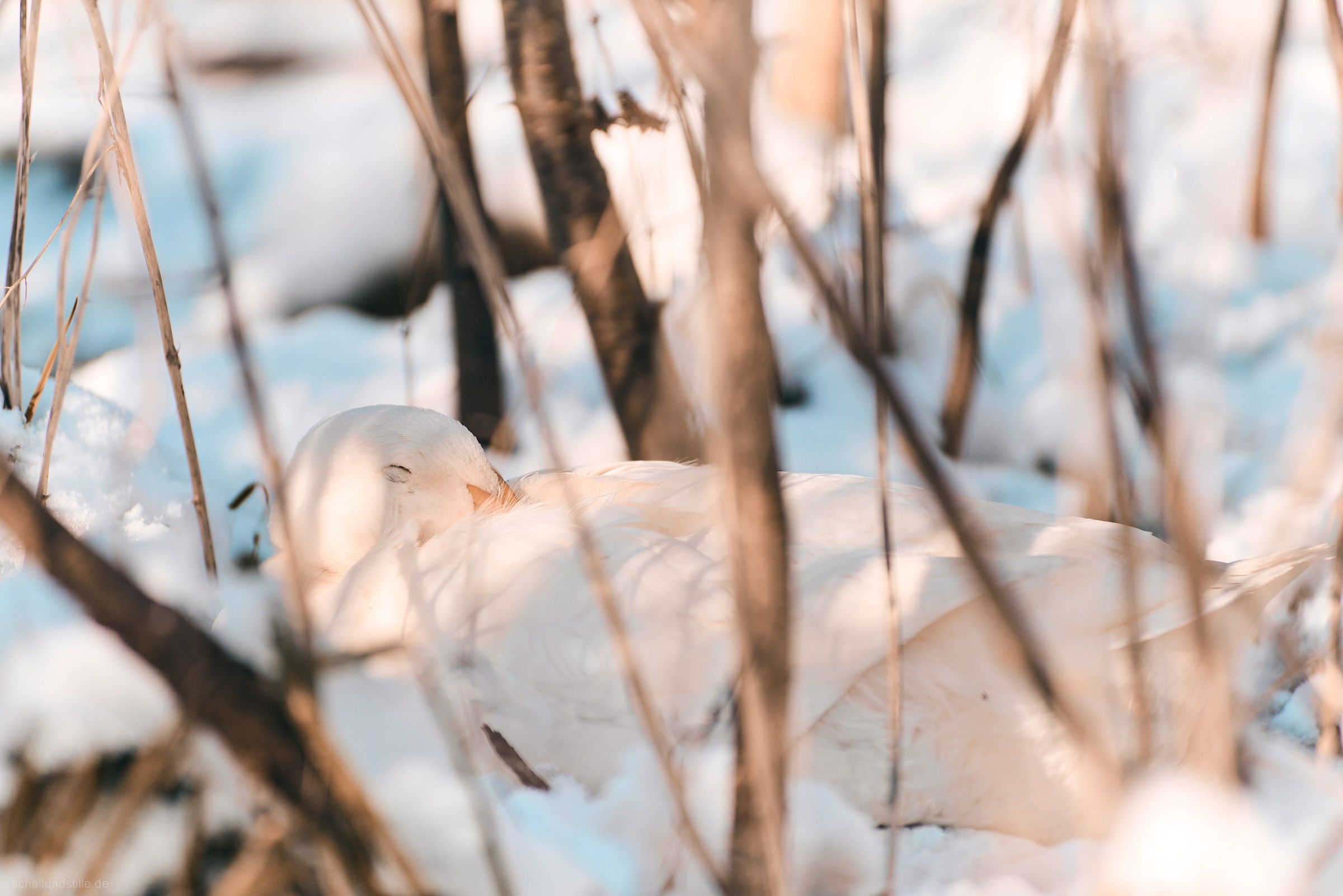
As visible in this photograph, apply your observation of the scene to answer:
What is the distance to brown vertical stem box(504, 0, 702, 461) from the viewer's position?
5.10 ft

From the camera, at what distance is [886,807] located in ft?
3.30

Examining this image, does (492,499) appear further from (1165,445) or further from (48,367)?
(1165,445)

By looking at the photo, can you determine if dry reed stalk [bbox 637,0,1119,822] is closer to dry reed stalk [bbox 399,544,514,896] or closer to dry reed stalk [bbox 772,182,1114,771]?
dry reed stalk [bbox 772,182,1114,771]

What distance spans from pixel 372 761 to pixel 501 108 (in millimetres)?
2397

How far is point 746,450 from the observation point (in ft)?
1.61

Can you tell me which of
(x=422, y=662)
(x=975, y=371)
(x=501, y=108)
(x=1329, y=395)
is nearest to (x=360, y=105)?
(x=501, y=108)

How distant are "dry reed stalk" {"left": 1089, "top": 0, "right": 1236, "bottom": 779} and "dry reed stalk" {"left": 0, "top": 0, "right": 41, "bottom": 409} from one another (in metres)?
0.68

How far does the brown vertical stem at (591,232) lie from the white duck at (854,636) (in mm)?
508

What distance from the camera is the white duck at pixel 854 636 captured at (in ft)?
2.98

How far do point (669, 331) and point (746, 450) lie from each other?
48.3 inches

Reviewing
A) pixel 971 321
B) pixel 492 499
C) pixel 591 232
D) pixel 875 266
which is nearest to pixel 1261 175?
pixel 971 321

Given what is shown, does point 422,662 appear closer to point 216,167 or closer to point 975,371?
point 975,371

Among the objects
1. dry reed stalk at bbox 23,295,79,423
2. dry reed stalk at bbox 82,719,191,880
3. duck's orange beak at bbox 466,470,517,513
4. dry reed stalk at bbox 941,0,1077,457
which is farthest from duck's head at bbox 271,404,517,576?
dry reed stalk at bbox 941,0,1077,457

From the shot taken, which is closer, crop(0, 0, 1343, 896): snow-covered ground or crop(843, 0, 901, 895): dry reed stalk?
crop(843, 0, 901, 895): dry reed stalk
